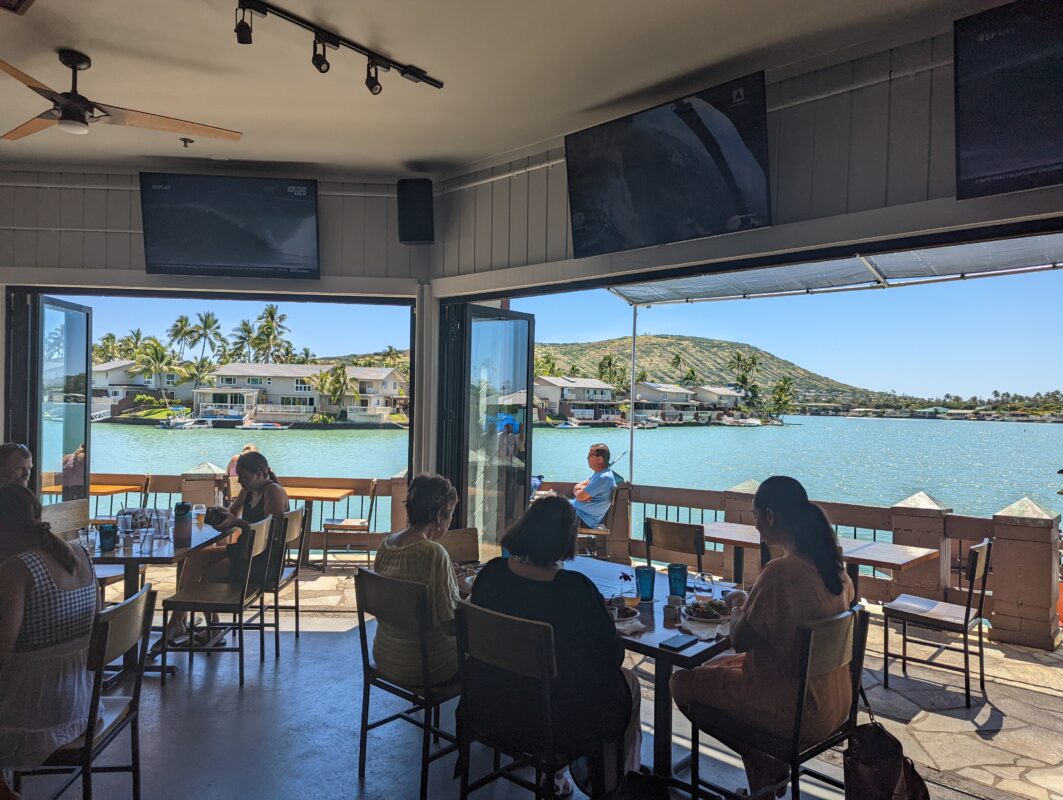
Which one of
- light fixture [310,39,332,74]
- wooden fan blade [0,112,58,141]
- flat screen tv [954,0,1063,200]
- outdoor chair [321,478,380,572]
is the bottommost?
outdoor chair [321,478,380,572]

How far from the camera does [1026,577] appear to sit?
414 cm

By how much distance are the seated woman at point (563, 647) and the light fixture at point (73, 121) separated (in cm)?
299

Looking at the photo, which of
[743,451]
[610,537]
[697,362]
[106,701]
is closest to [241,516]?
[106,701]

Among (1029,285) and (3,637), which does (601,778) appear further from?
(1029,285)

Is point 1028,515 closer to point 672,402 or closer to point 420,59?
point 420,59

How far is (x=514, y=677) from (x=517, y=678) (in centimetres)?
1

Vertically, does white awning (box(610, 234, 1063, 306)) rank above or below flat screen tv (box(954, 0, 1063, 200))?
below

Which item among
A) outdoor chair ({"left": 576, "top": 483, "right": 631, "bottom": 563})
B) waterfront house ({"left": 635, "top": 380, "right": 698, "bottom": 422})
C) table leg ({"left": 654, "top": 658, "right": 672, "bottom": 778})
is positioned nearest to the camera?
table leg ({"left": 654, "top": 658, "right": 672, "bottom": 778})

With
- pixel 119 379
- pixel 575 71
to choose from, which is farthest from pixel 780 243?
pixel 119 379

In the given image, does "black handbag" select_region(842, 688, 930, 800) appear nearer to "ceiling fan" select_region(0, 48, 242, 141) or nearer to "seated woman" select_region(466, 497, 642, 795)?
"seated woman" select_region(466, 497, 642, 795)

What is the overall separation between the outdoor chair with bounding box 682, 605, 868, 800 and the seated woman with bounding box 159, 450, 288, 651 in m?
2.74

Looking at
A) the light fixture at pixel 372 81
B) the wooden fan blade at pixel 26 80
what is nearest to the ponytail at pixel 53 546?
the wooden fan blade at pixel 26 80

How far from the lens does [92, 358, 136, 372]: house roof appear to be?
24.9 m

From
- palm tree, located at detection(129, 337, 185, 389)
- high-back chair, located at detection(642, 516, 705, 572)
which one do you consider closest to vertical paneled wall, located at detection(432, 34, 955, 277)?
high-back chair, located at detection(642, 516, 705, 572)
